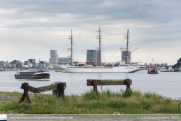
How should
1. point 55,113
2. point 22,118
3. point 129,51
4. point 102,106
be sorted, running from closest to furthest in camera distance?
point 22,118, point 55,113, point 102,106, point 129,51

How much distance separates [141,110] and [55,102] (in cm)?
353

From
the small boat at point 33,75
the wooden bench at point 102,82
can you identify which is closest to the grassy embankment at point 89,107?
the wooden bench at point 102,82

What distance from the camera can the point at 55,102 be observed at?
12039 millimetres

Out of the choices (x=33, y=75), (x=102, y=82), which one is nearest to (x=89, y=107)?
(x=102, y=82)

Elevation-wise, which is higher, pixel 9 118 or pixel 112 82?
pixel 112 82

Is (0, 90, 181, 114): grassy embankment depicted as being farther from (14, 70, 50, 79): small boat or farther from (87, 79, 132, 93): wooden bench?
(14, 70, 50, 79): small boat

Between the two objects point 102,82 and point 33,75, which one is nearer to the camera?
point 102,82

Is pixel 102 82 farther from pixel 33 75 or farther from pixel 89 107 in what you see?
pixel 33 75

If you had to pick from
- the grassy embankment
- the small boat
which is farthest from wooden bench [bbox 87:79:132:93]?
the small boat

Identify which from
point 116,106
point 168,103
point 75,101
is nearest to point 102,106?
point 116,106

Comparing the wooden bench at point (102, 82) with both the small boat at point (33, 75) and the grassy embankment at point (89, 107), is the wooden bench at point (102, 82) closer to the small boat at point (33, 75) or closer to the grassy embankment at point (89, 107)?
the grassy embankment at point (89, 107)

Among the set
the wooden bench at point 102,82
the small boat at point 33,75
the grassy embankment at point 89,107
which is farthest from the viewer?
the small boat at point 33,75

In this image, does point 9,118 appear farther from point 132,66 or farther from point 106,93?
point 132,66

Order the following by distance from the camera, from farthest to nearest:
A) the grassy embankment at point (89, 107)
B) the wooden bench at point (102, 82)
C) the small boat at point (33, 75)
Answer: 1. the small boat at point (33, 75)
2. the wooden bench at point (102, 82)
3. the grassy embankment at point (89, 107)
